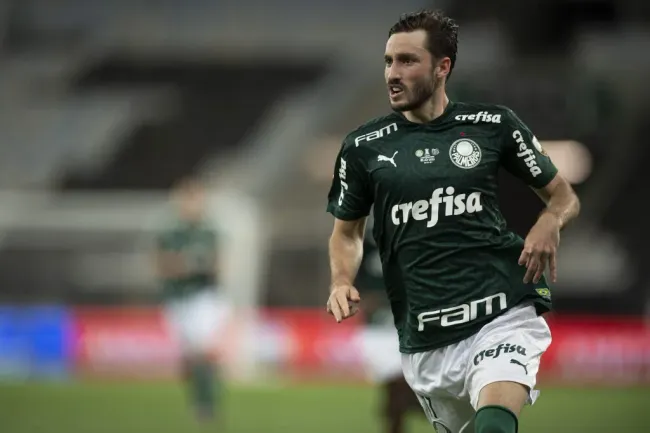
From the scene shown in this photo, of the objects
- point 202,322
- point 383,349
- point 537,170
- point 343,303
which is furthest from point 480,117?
point 202,322

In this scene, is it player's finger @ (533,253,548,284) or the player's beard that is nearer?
player's finger @ (533,253,548,284)

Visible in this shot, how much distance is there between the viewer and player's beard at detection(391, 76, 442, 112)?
4.57 meters

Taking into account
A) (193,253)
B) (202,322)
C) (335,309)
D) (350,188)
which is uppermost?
(350,188)

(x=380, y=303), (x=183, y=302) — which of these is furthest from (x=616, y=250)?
(x=380, y=303)

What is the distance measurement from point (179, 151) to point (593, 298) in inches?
374

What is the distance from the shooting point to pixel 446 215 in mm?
4562

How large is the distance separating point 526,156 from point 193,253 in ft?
22.5

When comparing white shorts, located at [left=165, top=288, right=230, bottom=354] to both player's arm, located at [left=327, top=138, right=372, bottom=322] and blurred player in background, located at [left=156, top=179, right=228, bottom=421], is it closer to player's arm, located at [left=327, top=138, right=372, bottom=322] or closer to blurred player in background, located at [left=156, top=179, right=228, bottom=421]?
blurred player in background, located at [left=156, top=179, right=228, bottom=421]

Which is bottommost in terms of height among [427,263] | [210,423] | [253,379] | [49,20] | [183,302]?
[253,379]

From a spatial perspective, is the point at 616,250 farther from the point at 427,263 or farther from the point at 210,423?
the point at 427,263

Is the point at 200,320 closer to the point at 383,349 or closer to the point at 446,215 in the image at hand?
the point at 383,349

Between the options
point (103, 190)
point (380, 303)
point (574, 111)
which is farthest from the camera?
point (103, 190)

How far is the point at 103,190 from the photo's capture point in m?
23.5

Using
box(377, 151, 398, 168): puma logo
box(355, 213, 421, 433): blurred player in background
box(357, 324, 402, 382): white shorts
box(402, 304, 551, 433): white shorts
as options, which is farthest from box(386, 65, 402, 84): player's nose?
box(357, 324, 402, 382): white shorts
